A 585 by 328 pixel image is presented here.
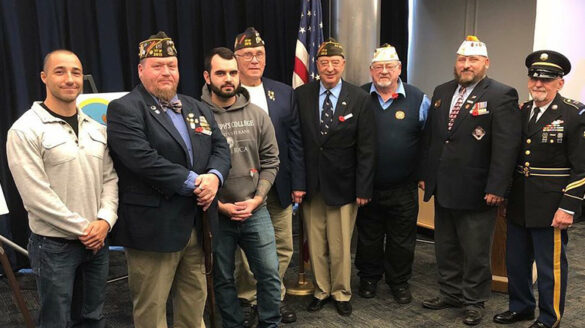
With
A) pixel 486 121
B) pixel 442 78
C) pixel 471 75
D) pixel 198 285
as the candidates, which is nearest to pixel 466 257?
pixel 486 121

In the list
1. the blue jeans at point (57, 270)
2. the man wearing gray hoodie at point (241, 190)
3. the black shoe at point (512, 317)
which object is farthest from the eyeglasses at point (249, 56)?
the black shoe at point (512, 317)

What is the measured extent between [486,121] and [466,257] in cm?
83

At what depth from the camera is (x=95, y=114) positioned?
3.02 metres

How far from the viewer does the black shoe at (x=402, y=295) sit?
323 cm

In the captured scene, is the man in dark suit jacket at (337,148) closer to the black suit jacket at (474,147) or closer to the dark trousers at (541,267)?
the black suit jacket at (474,147)

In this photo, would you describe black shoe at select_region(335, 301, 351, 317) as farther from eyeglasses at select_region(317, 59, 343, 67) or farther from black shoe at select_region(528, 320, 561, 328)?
eyeglasses at select_region(317, 59, 343, 67)

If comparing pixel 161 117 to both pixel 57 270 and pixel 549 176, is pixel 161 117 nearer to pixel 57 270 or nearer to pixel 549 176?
pixel 57 270

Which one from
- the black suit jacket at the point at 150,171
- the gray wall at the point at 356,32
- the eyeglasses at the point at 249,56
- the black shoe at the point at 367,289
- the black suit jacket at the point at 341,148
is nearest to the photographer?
the black suit jacket at the point at 150,171

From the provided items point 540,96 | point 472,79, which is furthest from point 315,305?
point 540,96

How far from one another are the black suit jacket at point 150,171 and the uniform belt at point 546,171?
1.72 m

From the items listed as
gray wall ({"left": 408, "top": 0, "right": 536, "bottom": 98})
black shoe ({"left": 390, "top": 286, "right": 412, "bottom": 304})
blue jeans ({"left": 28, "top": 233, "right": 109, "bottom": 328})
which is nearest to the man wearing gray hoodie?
blue jeans ({"left": 28, "top": 233, "right": 109, "bottom": 328})

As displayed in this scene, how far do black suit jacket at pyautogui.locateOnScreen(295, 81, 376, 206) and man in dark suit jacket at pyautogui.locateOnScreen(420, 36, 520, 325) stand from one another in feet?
1.34

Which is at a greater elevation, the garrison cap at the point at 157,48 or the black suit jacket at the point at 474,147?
the garrison cap at the point at 157,48

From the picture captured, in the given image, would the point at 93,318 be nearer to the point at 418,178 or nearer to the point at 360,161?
the point at 360,161
